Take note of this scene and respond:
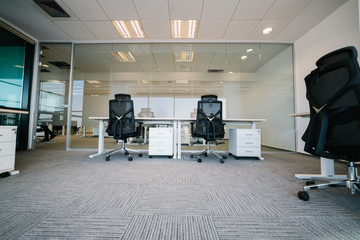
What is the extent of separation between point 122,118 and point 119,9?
2186 millimetres

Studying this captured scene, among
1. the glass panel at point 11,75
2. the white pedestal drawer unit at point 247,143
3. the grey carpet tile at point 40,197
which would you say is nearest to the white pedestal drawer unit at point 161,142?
the white pedestal drawer unit at point 247,143

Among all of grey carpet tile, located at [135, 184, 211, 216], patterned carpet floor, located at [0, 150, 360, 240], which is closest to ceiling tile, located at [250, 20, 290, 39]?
patterned carpet floor, located at [0, 150, 360, 240]

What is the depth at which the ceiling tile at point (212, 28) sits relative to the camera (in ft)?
10.5

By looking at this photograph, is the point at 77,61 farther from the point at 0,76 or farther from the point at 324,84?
the point at 324,84

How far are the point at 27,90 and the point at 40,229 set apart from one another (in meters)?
4.33

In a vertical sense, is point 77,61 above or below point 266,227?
above

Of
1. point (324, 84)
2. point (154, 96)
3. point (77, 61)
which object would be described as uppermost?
point (77, 61)

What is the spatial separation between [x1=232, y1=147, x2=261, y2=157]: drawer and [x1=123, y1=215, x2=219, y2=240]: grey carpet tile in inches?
84.0

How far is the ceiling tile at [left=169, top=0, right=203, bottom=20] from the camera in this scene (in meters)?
2.67

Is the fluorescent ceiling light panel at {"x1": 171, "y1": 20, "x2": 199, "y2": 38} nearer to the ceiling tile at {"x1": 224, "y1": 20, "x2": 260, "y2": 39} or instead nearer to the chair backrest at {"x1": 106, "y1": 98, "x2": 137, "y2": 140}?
the ceiling tile at {"x1": 224, "y1": 20, "x2": 260, "y2": 39}

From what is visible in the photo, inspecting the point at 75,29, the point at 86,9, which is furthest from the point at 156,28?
the point at 75,29

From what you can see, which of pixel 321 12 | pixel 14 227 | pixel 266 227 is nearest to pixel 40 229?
pixel 14 227

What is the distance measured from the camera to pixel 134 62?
13.7 ft

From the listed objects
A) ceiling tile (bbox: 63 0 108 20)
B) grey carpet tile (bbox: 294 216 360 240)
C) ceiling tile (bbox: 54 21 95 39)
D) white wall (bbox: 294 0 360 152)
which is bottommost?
grey carpet tile (bbox: 294 216 360 240)
